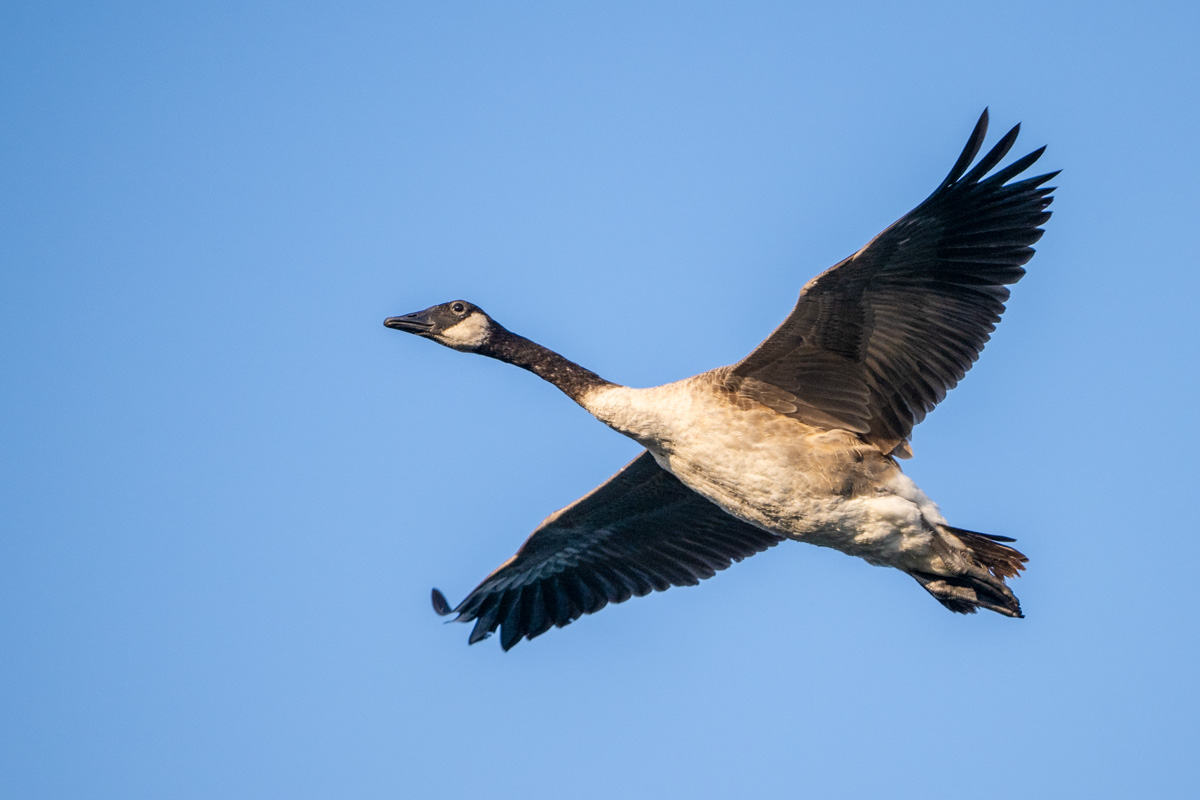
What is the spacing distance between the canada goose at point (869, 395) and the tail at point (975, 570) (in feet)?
0.04

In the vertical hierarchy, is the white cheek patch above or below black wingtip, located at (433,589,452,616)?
above

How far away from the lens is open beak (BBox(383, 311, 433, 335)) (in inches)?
467

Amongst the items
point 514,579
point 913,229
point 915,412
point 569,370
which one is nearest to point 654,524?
point 514,579

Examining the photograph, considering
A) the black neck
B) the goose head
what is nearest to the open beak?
the goose head

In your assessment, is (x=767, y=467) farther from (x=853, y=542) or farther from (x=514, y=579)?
(x=514, y=579)

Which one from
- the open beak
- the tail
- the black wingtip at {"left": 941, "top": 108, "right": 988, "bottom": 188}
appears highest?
the open beak

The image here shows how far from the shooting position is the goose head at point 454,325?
1180 centimetres

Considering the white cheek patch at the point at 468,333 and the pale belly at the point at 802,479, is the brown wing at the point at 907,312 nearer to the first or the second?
the pale belly at the point at 802,479

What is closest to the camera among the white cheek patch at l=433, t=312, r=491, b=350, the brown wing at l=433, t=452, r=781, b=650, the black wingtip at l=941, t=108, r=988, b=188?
the black wingtip at l=941, t=108, r=988, b=188

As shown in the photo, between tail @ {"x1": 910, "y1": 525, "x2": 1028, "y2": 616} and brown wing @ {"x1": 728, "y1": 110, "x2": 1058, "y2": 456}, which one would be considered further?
tail @ {"x1": 910, "y1": 525, "x2": 1028, "y2": 616}

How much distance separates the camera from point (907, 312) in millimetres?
10344

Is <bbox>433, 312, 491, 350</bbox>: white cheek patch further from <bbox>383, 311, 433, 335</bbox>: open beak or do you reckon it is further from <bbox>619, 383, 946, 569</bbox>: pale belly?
<bbox>619, 383, 946, 569</bbox>: pale belly

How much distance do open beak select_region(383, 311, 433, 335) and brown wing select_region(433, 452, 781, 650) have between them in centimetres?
238

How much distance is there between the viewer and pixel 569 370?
11234 millimetres
